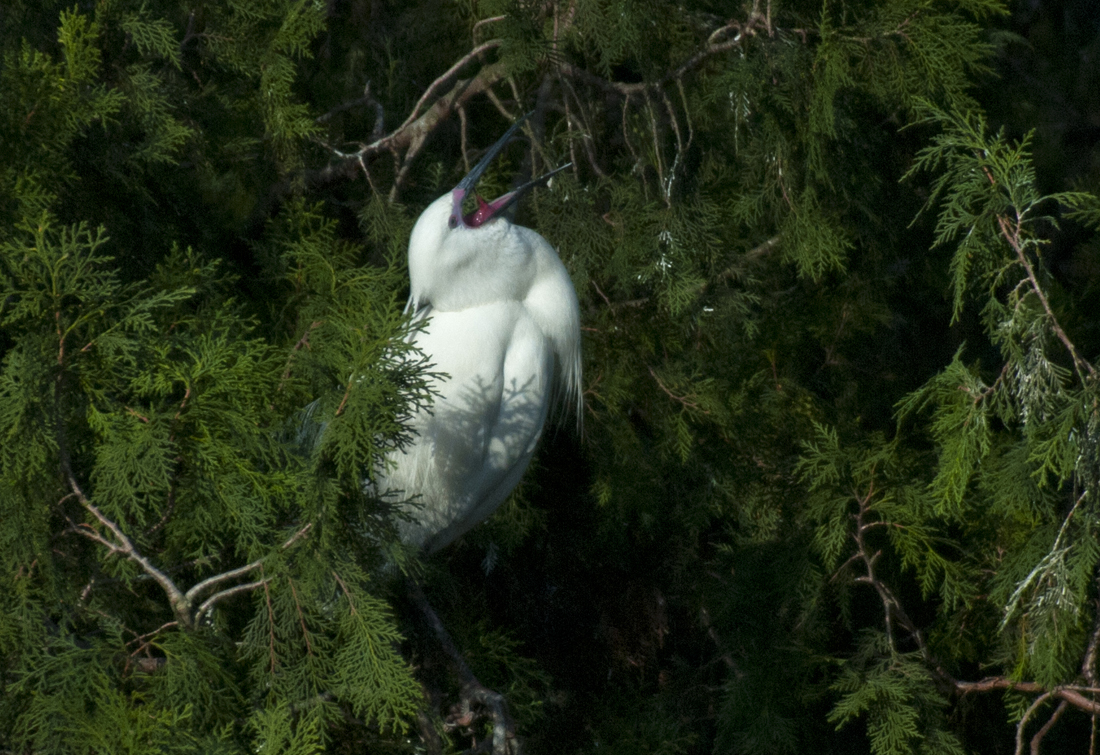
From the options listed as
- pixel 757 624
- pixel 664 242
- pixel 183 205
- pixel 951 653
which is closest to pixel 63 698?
pixel 183 205

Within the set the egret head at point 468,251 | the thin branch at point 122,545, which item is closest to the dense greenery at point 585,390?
the thin branch at point 122,545

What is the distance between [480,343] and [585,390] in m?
0.42

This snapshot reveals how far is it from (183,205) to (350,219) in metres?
0.68

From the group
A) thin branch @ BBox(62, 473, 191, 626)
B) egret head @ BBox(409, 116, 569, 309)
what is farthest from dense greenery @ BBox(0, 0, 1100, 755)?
egret head @ BBox(409, 116, 569, 309)

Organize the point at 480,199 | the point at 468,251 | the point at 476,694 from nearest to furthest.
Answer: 1. the point at 476,694
2. the point at 468,251
3. the point at 480,199

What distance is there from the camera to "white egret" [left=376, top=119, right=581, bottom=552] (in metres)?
2.50

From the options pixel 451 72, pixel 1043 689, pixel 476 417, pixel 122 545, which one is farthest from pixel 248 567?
pixel 1043 689

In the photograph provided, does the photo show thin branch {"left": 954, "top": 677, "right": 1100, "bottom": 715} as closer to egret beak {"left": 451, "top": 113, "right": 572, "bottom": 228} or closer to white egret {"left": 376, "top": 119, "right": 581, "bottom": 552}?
white egret {"left": 376, "top": 119, "right": 581, "bottom": 552}

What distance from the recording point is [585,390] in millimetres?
2854

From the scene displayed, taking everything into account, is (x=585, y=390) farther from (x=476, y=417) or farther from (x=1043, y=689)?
(x=1043, y=689)

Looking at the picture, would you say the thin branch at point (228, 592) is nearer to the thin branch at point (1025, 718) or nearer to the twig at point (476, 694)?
the twig at point (476, 694)

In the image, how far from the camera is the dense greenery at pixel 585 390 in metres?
1.53

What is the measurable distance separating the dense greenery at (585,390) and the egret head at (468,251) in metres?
0.12

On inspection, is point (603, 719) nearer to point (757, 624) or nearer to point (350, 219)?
point (757, 624)
